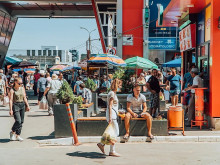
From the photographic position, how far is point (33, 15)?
4416cm

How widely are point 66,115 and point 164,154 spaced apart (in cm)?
321

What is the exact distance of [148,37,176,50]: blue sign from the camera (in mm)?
32938

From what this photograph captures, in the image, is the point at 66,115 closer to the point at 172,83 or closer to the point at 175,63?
the point at 172,83

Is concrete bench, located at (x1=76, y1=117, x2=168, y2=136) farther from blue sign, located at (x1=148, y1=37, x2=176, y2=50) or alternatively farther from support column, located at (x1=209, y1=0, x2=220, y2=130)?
blue sign, located at (x1=148, y1=37, x2=176, y2=50)

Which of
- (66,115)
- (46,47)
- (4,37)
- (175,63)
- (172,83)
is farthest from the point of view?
(46,47)

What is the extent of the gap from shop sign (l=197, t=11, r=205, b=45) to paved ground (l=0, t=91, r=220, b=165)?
12.7ft

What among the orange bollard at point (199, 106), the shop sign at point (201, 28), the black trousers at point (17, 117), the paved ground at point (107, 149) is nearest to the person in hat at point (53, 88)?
the paved ground at point (107, 149)

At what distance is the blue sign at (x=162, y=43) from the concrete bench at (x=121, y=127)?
76.4 feet

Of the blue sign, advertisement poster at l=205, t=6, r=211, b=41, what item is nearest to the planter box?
advertisement poster at l=205, t=6, r=211, b=41

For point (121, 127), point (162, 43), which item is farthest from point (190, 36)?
point (162, 43)

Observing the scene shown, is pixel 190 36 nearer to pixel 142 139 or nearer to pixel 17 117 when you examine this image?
pixel 142 139

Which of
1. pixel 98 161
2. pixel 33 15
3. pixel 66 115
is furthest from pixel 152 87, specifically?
pixel 33 15

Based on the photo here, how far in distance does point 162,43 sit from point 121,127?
24.4m

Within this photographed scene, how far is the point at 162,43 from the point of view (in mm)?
33469
